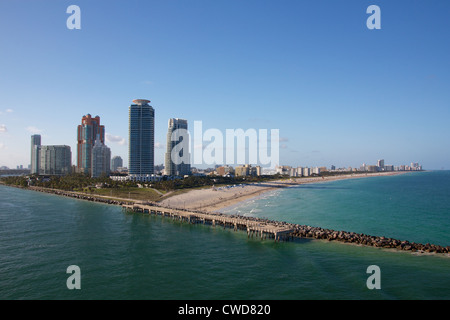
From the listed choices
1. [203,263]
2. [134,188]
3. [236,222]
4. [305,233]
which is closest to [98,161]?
[134,188]

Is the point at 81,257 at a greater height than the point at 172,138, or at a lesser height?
lesser

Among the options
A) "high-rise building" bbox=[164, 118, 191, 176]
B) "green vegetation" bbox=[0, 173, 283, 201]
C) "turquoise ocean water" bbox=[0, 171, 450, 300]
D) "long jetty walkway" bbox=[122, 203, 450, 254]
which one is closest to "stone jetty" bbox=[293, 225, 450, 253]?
"long jetty walkway" bbox=[122, 203, 450, 254]

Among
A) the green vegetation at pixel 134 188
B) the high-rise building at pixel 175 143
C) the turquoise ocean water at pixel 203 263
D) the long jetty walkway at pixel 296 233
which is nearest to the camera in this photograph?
the turquoise ocean water at pixel 203 263

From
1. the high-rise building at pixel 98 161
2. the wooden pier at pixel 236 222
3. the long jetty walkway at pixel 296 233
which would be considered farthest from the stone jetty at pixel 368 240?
the high-rise building at pixel 98 161

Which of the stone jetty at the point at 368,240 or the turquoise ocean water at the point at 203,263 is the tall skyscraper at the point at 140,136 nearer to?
the turquoise ocean water at the point at 203,263
